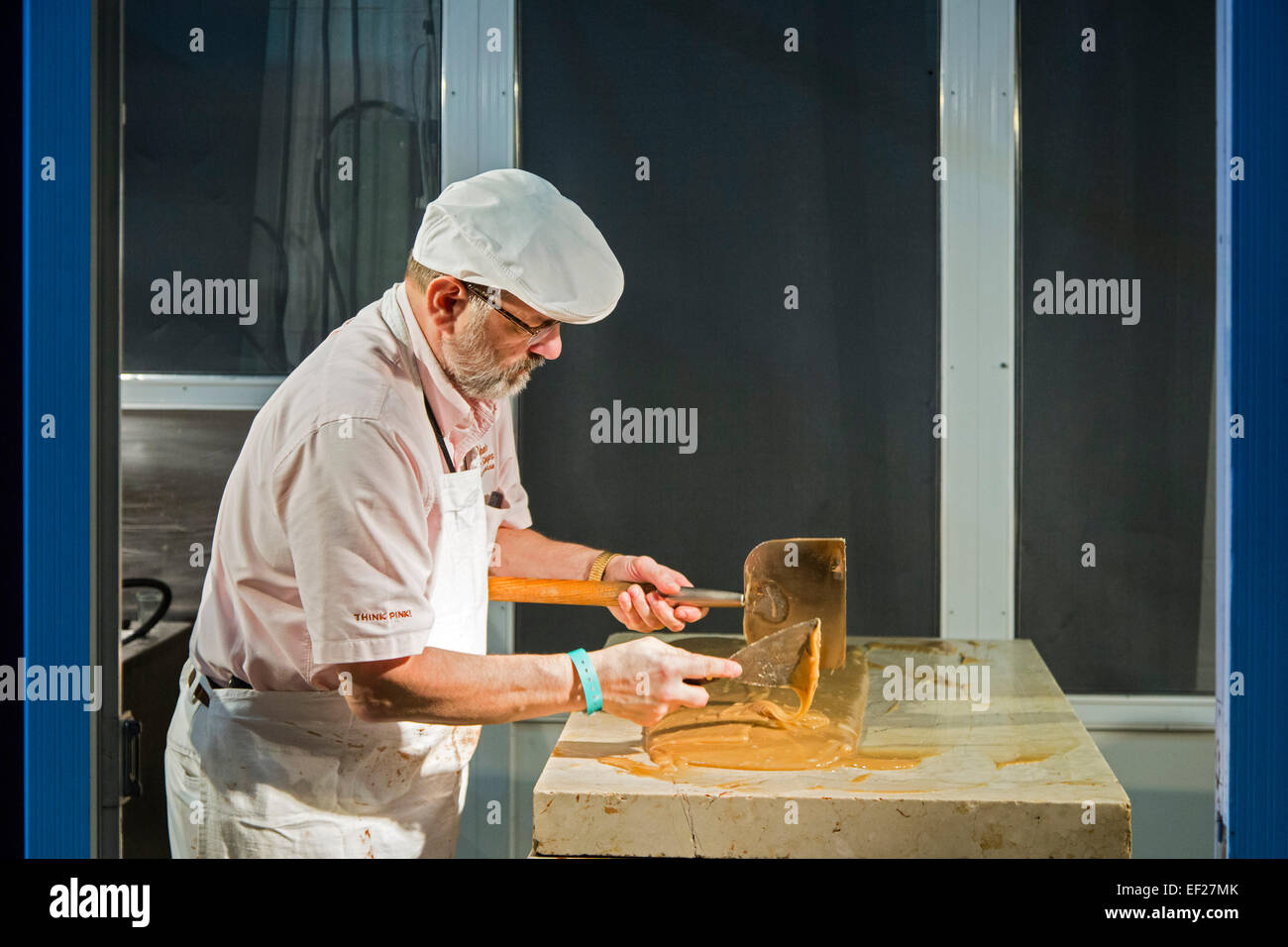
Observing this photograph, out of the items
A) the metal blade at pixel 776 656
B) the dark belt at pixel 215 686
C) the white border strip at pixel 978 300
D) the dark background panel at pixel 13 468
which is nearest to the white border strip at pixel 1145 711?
the white border strip at pixel 978 300

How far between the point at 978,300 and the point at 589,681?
3.52ft

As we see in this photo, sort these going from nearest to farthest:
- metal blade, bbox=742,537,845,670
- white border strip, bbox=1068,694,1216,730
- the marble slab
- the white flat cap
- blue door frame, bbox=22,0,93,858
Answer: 1. the marble slab
2. the white flat cap
3. blue door frame, bbox=22,0,93,858
4. metal blade, bbox=742,537,845,670
5. white border strip, bbox=1068,694,1216,730

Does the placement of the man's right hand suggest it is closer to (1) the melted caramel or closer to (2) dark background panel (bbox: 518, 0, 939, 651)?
(1) the melted caramel

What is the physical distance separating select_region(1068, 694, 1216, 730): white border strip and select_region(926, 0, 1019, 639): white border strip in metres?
0.28

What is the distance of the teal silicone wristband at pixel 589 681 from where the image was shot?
4.52 feet

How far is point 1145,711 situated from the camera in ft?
6.38

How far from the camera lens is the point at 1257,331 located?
4.56ft

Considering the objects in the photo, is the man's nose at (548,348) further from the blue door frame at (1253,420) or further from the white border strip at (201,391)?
the blue door frame at (1253,420)

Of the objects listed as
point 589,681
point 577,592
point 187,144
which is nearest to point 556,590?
point 577,592

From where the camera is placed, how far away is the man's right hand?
1391 mm

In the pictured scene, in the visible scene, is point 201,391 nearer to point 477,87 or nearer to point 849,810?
point 477,87

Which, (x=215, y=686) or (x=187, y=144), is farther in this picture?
(x=187, y=144)

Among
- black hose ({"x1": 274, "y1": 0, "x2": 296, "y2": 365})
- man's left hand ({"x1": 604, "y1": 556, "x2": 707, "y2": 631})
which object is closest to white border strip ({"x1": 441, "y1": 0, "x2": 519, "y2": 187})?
black hose ({"x1": 274, "y1": 0, "x2": 296, "y2": 365})
